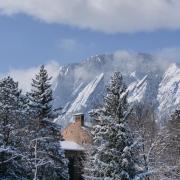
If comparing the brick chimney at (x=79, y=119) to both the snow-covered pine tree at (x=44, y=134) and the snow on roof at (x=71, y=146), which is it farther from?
the snow-covered pine tree at (x=44, y=134)

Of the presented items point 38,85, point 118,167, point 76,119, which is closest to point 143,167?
point 118,167

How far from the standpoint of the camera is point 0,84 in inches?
1919

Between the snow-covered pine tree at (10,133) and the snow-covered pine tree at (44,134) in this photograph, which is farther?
the snow-covered pine tree at (44,134)

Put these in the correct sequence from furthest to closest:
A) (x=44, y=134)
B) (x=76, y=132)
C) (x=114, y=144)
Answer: (x=76, y=132)
(x=44, y=134)
(x=114, y=144)

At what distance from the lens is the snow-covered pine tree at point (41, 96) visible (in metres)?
51.0

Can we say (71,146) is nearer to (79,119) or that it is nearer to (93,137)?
(79,119)

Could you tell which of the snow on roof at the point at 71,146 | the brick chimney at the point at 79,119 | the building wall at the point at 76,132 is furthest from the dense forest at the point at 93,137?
the brick chimney at the point at 79,119

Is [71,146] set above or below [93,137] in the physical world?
above

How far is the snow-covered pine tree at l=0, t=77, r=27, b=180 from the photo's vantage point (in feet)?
153

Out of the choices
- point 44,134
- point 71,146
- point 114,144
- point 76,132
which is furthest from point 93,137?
point 76,132

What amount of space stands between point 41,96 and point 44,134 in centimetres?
355

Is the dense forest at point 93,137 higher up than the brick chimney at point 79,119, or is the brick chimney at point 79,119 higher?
the brick chimney at point 79,119

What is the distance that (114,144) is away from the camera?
41.8 meters

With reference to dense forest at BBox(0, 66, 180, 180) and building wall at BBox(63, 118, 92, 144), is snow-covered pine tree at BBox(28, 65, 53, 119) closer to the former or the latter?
dense forest at BBox(0, 66, 180, 180)
